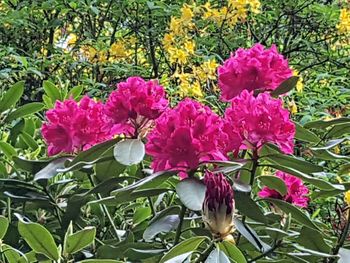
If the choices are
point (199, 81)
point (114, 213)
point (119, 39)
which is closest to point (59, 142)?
point (114, 213)

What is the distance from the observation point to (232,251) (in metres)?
0.84

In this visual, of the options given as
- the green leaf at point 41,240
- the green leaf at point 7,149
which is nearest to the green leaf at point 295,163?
the green leaf at point 41,240

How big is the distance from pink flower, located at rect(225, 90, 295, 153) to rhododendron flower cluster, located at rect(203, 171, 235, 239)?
0.42 ft

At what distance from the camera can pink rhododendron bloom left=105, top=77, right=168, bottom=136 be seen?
39.8 inches

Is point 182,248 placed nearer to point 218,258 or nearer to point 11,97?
point 218,258

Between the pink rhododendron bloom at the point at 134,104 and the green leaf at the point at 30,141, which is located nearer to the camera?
the pink rhododendron bloom at the point at 134,104

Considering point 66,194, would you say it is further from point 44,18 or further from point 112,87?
point 44,18

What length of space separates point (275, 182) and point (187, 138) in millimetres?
204

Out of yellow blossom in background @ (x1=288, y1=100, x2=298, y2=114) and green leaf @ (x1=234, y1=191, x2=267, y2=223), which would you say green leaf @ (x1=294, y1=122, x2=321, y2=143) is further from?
yellow blossom in background @ (x1=288, y1=100, x2=298, y2=114)

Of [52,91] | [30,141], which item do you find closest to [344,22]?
[52,91]

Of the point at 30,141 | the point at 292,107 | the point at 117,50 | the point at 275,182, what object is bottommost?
the point at 117,50

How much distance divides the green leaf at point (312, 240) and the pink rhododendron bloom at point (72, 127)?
347mm

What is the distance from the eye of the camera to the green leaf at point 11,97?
49.0 inches

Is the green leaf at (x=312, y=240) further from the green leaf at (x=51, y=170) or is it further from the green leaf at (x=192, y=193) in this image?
the green leaf at (x=51, y=170)
